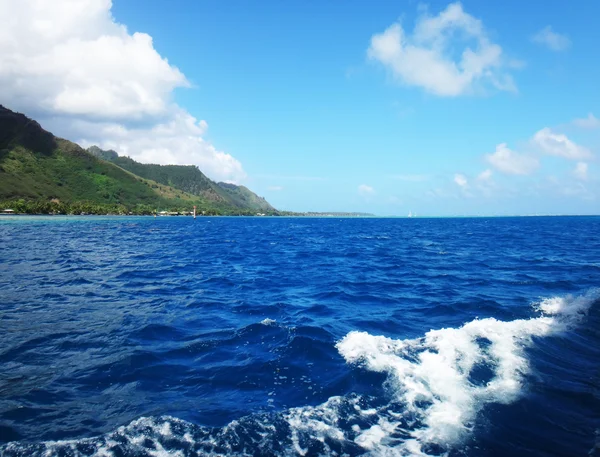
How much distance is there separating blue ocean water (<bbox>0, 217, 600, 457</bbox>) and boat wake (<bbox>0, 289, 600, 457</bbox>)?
0.04m

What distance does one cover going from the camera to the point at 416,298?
19125mm

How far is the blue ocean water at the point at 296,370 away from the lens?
22.5ft

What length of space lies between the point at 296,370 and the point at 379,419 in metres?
3.15

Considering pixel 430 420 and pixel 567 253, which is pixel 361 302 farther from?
pixel 567 253

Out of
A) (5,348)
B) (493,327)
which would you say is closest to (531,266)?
(493,327)

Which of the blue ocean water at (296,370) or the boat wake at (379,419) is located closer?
the boat wake at (379,419)

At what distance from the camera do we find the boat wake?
6469mm

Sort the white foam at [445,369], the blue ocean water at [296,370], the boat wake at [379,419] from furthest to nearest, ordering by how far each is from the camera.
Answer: the white foam at [445,369] < the blue ocean water at [296,370] < the boat wake at [379,419]

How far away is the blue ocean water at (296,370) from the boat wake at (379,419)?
0.04 meters

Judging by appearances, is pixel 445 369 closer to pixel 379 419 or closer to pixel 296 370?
pixel 379 419

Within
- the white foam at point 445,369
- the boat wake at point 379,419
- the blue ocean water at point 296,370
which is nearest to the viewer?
the boat wake at point 379,419

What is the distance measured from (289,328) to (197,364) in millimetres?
4310

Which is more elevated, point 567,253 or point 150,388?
point 567,253

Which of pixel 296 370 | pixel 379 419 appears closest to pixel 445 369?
pixel 379 419
